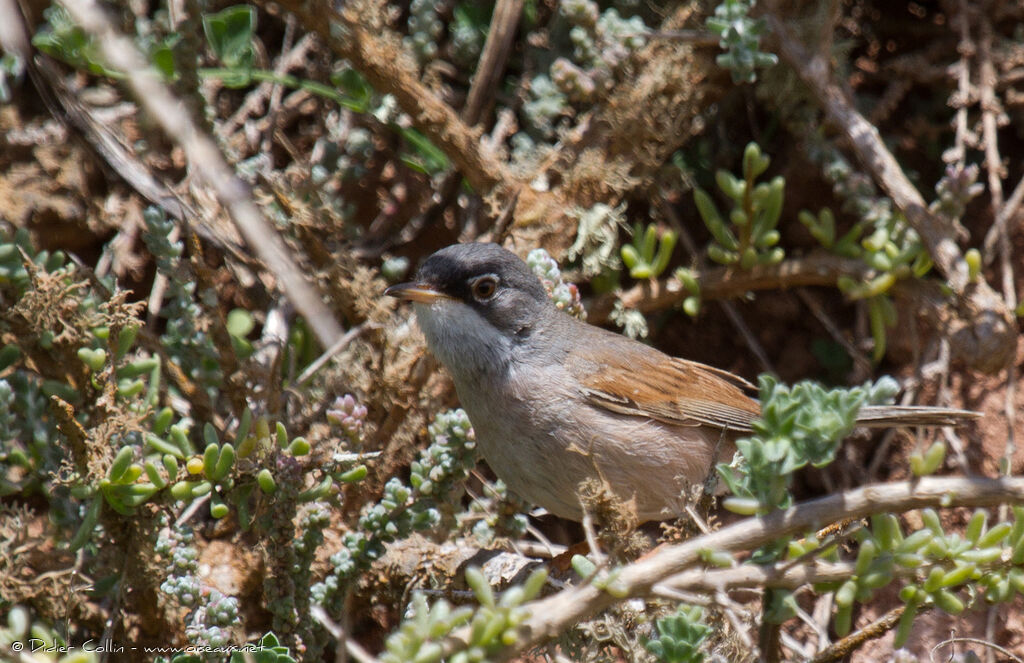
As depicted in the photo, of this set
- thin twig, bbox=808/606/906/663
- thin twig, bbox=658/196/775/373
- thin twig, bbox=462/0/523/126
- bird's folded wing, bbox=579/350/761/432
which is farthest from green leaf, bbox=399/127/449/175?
thin twig, bbox=808/606/906/663

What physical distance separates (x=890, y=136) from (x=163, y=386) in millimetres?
3595

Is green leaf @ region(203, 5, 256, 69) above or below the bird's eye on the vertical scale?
above

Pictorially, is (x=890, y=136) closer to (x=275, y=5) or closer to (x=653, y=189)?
(x=653, y=189)

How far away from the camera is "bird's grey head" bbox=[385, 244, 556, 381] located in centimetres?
355

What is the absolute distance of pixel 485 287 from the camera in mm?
3607

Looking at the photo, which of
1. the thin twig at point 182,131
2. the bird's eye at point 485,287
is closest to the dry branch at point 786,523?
the thin twig at point 182,131

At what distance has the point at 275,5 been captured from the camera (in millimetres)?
4270

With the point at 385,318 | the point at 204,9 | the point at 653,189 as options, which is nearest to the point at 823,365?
the point at 653,189

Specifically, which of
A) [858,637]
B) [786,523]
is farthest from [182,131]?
[858,637]

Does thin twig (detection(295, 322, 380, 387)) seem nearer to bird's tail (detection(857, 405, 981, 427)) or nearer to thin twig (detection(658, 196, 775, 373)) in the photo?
thin twig (detection(658, 196, 775, 373))

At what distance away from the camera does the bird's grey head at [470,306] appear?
3.55 m

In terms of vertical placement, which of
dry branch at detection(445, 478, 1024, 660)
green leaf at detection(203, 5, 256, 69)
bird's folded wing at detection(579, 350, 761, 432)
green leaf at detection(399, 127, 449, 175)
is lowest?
bird's folded wing at detection(579, 350, 761, 432)

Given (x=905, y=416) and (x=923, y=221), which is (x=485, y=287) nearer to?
(x=905, y=416)

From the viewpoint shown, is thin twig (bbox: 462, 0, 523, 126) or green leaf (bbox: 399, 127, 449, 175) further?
thin twig (bbox: 462, 0, 523, 126)
